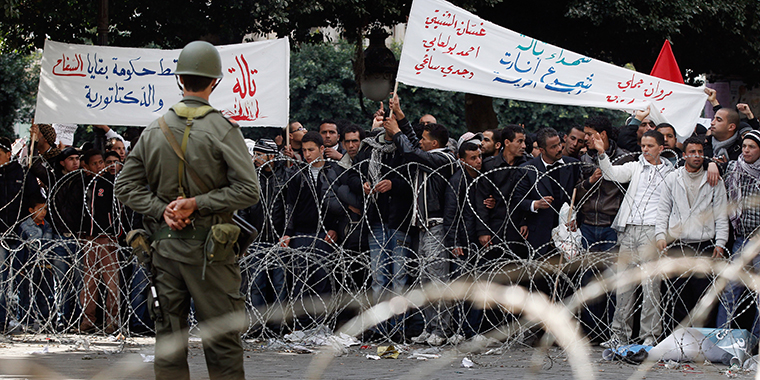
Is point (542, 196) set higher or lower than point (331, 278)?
higher

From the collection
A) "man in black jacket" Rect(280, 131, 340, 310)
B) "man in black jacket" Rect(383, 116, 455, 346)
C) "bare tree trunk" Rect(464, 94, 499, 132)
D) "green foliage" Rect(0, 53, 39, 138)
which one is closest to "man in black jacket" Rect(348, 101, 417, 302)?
"man in black jacket" Rect(383, 116, 455, 346)

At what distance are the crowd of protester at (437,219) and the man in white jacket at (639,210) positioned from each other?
1 centimetres

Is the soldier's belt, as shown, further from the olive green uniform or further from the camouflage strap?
the camouflage strap

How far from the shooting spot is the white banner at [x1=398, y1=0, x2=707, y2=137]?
7953 mm

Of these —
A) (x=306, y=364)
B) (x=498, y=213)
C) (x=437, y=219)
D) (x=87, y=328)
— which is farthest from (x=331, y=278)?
(x=87, y=328)

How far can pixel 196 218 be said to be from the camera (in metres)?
4.32

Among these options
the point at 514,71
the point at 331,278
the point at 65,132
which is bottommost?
the point at 331,278

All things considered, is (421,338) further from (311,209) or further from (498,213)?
(311,209)

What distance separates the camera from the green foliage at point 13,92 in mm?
25594

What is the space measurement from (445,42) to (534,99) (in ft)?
3.31

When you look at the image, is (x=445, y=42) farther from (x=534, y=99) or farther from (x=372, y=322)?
(x=372, y=322)

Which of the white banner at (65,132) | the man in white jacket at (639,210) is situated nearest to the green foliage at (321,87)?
the white banner at (65,132)

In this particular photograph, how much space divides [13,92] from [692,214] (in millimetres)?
23613

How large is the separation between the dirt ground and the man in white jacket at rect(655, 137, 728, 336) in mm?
1001
